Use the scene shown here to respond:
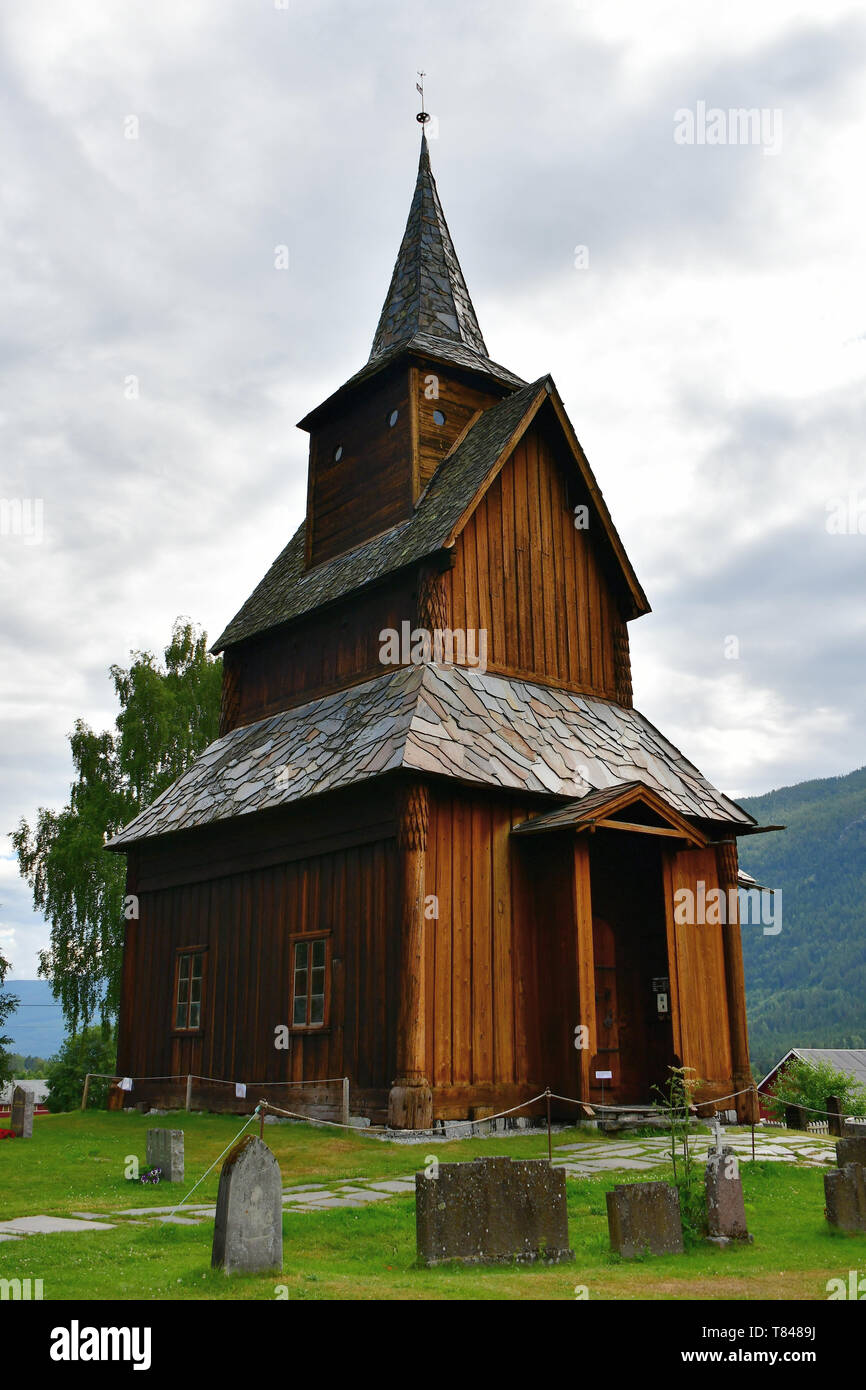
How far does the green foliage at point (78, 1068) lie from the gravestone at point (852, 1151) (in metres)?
26.9

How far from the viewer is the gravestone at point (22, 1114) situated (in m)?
16.0

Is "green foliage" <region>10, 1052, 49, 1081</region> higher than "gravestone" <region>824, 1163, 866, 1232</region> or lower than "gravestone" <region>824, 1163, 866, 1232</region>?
lower

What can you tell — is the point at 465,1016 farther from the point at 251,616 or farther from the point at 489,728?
the point at 251,616

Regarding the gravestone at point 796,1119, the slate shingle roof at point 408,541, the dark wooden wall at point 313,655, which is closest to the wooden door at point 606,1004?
the gravestone at point 796,1119

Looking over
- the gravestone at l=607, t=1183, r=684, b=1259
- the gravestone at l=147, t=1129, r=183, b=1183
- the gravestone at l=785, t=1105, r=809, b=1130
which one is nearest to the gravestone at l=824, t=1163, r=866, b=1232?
the gravestone at l=607, t=1183, r=684, b=1259

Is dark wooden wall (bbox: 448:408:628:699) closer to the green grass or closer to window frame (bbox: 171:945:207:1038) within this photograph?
window frame (bbox: 171:945:207:1038)

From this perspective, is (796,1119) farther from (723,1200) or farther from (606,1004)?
(723,1200)

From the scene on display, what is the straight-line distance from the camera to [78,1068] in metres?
35.8

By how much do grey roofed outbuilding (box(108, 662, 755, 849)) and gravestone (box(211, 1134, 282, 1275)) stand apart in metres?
7.33

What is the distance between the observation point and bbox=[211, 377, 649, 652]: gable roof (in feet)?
57.8

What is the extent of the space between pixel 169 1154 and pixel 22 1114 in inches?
226

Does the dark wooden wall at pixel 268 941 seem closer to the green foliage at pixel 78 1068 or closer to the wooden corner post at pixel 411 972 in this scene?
the wooden corner post at pixel 411 972
